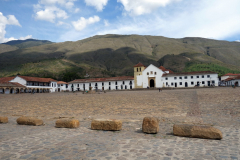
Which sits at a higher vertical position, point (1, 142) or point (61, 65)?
point (61, 65)

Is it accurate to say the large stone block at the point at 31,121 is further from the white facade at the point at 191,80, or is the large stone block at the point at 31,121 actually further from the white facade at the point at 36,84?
the white facade at the point at 36,84

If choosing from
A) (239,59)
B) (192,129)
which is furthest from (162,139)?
(239,59)

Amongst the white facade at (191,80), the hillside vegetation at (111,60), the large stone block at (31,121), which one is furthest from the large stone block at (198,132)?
the hillside vegetation at (111,60)

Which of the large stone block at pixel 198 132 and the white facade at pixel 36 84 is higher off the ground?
the white facade at pixel 36 84

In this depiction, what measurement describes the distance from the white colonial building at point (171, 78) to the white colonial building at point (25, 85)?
30352 mm

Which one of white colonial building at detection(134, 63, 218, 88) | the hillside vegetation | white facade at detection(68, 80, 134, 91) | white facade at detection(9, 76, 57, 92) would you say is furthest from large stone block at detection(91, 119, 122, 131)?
the hillside vegetation

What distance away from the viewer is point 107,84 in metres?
59.7

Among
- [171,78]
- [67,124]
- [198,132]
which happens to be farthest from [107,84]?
[198,132]

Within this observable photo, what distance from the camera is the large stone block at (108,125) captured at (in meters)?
6.10

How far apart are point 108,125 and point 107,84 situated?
5359cm

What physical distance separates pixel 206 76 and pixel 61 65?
6379cm

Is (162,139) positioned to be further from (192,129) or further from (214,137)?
(214,137)

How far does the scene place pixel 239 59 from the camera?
124 metres

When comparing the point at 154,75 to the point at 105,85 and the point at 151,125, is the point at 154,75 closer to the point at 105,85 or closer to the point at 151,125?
the point at 105,85
